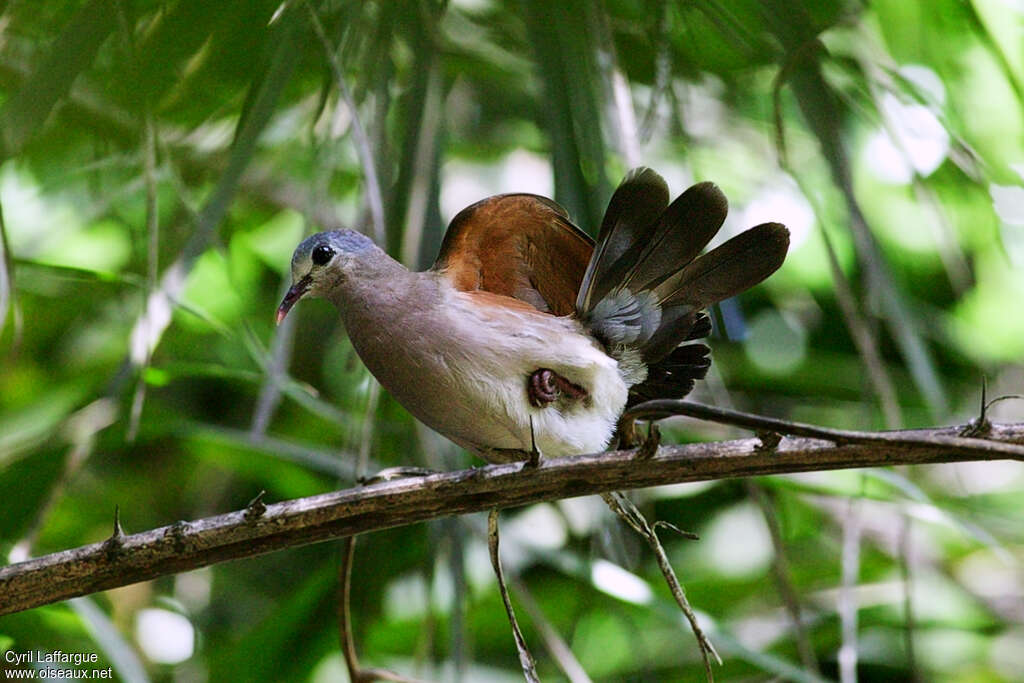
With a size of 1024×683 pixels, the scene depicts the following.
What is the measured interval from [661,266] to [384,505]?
28.5 inches

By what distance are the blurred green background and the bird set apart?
0.11 metres

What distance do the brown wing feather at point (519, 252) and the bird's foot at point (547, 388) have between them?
0.66 feet

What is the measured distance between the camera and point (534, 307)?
1.90 metres

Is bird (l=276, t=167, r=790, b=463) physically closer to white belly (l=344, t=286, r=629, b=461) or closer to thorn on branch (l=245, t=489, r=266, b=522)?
white belly (l=344, t=286, r=629, b=461)

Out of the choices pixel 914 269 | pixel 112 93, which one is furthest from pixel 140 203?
pixel 914 269

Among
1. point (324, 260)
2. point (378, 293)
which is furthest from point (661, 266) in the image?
point (324, 260)

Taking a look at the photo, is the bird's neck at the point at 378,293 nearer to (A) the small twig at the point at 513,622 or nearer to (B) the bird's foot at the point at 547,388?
(B) the bird's foot at the point at 547,388

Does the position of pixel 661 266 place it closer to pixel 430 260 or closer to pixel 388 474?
pixel 430 260

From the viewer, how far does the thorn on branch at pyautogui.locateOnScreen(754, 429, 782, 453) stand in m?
1.10

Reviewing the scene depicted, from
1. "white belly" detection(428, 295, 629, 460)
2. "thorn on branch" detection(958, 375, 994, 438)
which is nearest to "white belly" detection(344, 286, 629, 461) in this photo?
"white belly" detection(428, 295, 629, 460)

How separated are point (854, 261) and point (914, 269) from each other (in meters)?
0.29

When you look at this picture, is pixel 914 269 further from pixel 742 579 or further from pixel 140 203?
pixel 140 203

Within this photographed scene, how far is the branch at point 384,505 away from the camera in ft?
3.74

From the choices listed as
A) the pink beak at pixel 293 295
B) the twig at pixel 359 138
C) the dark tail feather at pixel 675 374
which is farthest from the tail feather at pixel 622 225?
the pink beak at pixel 293 295
